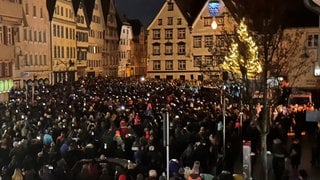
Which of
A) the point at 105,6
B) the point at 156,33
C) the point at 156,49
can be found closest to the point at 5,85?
the point at 156,33

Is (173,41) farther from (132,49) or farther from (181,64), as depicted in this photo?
(132,49)

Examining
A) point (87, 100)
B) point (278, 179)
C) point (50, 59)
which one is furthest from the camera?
point (50, 59)

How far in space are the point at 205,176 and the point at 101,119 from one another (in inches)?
369

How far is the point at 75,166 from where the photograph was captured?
14.4 m

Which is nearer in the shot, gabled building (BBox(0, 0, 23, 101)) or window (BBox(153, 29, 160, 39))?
gabled building (BBox(0, 0, 23, 101))

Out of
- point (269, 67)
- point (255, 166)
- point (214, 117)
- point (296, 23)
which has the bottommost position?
point (255, 166)

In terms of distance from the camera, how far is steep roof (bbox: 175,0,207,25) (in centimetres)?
7962

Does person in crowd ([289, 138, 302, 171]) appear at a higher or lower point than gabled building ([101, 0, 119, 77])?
lower

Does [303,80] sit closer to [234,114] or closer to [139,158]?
[234,114]

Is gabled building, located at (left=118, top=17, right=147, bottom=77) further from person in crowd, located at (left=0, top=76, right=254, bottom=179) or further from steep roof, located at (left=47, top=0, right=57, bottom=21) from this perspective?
person in crowd, located at (left=0, top=76, right=254, bottom=179)

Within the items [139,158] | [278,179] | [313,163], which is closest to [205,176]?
[139,158]

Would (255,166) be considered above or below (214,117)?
below

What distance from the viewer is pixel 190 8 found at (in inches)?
3219

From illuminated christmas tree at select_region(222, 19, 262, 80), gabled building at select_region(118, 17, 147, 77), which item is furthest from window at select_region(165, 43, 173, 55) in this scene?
illuminated christmas tree at select_region(222, 19, 262, 80)
